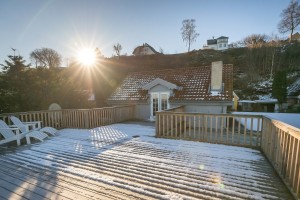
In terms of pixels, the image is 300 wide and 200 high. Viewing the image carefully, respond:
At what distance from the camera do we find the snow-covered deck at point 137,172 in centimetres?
302

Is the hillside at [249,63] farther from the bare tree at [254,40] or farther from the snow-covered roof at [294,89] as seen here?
the bare tree at [254,40]

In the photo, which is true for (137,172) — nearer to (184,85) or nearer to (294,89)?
(184,85)

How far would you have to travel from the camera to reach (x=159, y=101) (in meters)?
10.8

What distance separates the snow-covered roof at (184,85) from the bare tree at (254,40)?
24.6 metres

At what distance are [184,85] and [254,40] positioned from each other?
29930mm

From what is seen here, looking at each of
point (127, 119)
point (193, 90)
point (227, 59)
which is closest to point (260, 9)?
point (193, 90)

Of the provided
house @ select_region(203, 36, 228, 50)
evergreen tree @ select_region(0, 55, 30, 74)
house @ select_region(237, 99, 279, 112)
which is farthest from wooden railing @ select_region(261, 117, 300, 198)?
house @ select_region(203, 36, 228, 50)

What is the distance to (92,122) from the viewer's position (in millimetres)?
8773

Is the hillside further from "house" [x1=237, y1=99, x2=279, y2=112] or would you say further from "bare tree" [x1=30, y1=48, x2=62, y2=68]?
"bare tree" [x1=30, y1=48, x2=62, y2=68]

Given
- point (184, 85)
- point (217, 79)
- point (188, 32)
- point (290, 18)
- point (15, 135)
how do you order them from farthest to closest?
point (188, 32) → point (290, 18) → point (184, 85) → point (217, 79) → point (15, 135)

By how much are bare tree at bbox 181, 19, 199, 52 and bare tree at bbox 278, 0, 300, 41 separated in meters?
16.4

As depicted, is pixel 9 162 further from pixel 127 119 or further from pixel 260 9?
pixel 260 9

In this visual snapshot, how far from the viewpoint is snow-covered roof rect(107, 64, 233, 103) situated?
941 cm

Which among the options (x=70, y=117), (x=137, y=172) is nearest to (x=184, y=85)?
(x=70, y=117)
